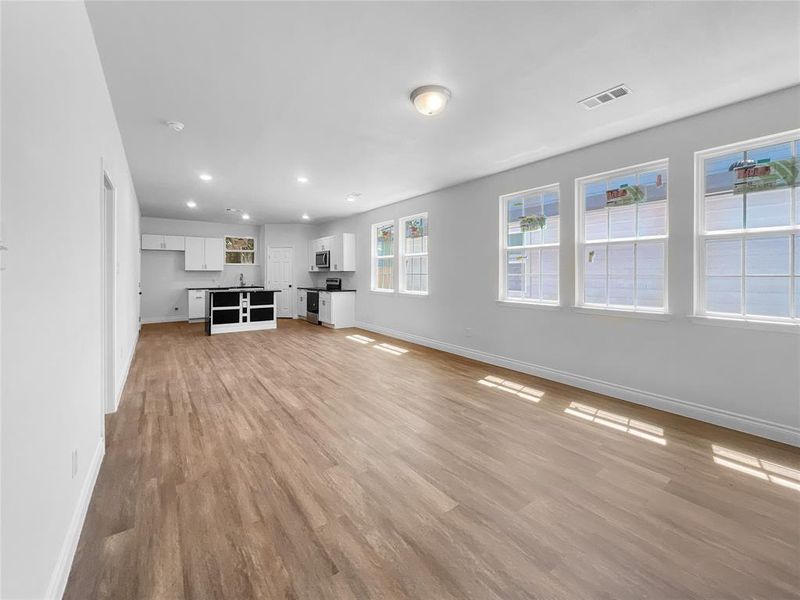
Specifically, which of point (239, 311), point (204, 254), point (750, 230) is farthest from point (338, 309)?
point (750, 230)

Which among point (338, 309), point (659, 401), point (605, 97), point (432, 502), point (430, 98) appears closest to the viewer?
point (432, 502)

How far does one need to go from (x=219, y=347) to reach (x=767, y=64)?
7107 mm

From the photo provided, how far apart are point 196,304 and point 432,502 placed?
903 cm

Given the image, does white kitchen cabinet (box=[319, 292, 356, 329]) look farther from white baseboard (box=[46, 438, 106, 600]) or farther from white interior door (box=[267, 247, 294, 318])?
white baseboard (box=[46, 438, 106, 600])

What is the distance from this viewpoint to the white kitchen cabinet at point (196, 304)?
916cm

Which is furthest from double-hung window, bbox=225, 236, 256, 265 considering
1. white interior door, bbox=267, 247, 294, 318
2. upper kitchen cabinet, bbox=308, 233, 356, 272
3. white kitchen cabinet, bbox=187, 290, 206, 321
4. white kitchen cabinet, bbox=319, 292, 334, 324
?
white kitchen cabinet, bbox=319, 292, 334, 324

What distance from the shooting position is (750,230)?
9.79 feet

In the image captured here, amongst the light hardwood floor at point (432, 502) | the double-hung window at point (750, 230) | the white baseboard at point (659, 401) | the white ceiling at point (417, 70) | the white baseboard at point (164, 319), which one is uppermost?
the white ceiling at point (417, 70)

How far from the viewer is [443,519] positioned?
6.13 feet

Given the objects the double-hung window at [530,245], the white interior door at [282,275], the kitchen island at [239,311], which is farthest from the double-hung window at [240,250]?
the double-hung window at [530,245]

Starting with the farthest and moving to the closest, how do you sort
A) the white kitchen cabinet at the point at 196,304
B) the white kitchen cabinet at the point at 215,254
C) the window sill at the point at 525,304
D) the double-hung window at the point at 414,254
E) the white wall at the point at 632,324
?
the white kitchen cabinet at the point at 215,254
the white kitchen cabinet at the point at 196,304
the double-hung window at the point at 414,254
the window sill at the point at 525,304
the white wall at the point at 632,324

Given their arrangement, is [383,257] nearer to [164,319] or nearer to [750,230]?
A: [750,230]

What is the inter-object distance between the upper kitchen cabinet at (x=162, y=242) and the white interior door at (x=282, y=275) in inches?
83.4

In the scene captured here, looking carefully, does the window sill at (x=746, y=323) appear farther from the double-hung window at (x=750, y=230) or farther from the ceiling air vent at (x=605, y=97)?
the ceiling air vent at (x=605, y=97)
